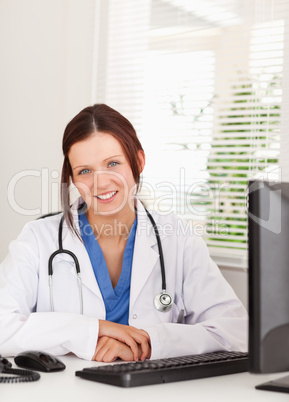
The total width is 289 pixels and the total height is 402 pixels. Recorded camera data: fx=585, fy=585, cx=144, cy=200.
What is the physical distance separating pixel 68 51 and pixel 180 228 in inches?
53.9

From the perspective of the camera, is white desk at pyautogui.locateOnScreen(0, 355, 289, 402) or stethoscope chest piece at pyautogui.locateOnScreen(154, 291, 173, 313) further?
stethoscope chest piece at pyautogui.locateOnScreen(154, 291, 173, 313)

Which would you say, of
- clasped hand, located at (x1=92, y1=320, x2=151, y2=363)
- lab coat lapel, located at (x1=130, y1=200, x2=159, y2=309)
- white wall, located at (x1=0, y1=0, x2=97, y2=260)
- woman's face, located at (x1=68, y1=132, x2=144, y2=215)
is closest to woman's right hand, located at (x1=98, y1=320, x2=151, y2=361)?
clasped hand, located at (x1=92, y1=320, x2=151, y2=363)

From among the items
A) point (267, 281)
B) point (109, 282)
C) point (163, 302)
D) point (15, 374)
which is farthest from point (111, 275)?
point (267, 281)

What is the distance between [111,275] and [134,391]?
2.46 ft

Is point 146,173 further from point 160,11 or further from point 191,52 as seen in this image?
point 160,11

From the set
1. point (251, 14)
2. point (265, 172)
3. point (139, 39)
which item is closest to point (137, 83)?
point (139, 39)

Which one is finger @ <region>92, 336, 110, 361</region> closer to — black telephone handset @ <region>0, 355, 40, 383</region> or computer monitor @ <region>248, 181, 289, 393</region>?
black telephone handset @ <region>0, 355, 40, 383</region>

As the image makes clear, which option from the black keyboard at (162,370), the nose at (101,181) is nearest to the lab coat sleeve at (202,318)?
the black keyboard at (162,370)

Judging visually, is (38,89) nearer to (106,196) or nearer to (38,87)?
(38,87)

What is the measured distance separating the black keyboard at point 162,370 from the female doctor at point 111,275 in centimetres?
25

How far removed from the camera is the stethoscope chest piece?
1.79 m

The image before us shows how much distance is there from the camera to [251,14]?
2.32 m

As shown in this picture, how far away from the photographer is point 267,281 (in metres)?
1.04

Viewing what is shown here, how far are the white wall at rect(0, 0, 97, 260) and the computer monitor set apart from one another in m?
1.99
